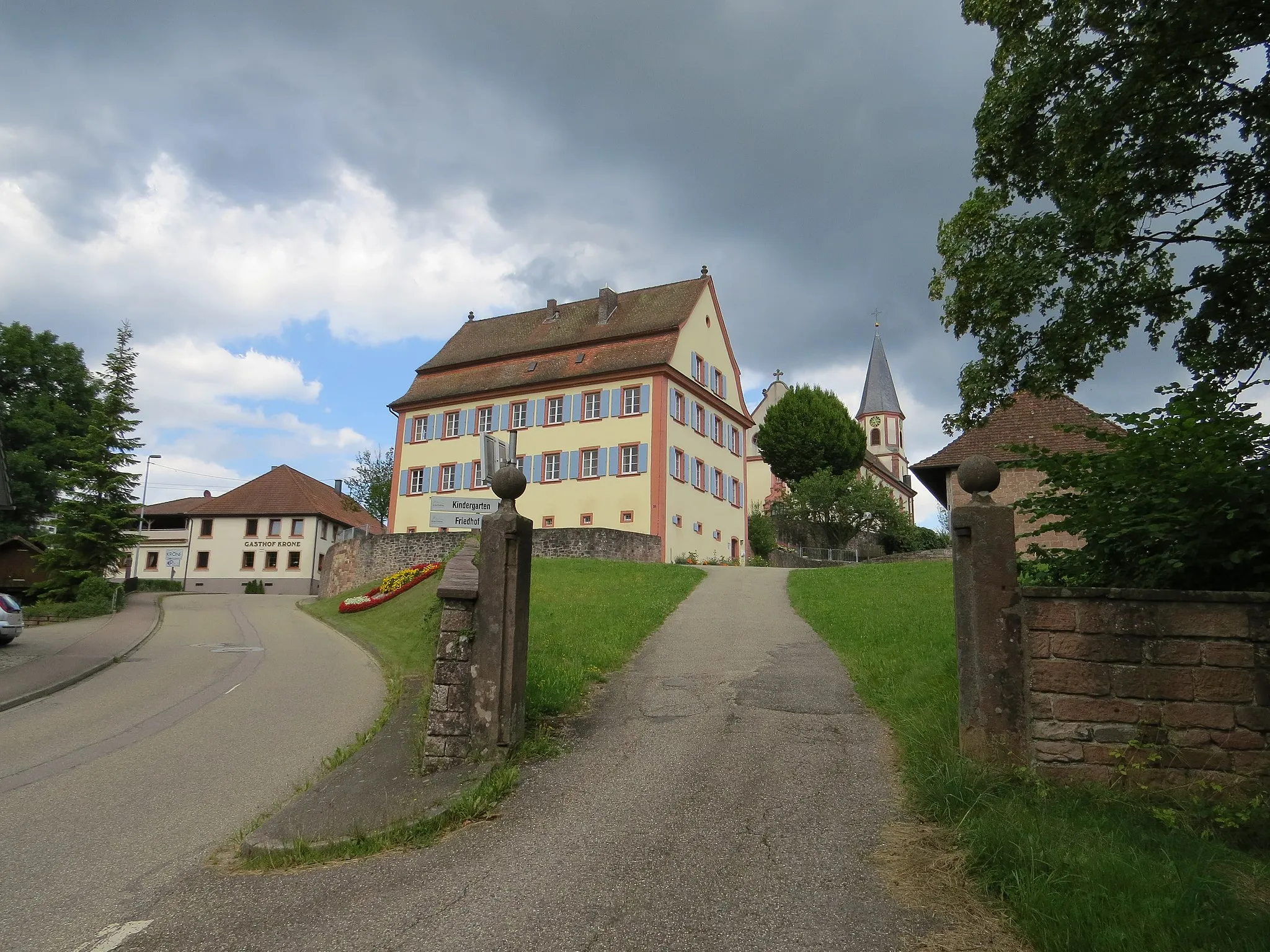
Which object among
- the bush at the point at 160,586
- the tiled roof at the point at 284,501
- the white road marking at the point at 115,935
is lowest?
the white road marking at the point at 115,935

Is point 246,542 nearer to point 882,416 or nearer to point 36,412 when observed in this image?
point 36,412

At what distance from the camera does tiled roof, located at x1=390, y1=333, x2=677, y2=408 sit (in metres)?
40.4

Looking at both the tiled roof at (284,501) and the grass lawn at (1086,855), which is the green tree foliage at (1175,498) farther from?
the tiled roof at (284,501)

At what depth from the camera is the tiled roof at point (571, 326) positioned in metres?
42.8

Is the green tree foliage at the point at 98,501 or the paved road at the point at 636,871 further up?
the green tree foliage at the point at 98,501

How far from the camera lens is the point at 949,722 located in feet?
23.8

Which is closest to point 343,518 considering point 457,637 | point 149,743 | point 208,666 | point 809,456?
point 809,456

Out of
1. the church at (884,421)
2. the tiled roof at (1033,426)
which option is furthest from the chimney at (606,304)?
the church at (884,421)

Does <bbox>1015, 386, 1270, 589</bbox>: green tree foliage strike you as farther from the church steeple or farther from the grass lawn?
the church steeple

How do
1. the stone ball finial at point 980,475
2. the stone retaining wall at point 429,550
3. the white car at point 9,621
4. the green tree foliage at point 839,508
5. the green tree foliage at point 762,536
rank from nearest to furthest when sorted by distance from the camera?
the stone ball finial at point 980,475 → the white car at point 9,621 → the stone retaining wall at point 429,550 → the green tree foliage at point 839,508 → the green tree foliage at point 762,536

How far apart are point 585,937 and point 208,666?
661 inches

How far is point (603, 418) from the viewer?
132 ft

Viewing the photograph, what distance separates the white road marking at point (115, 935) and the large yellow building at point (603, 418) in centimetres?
3127

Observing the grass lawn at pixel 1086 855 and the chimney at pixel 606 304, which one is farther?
the chimney at pixel 606 304
